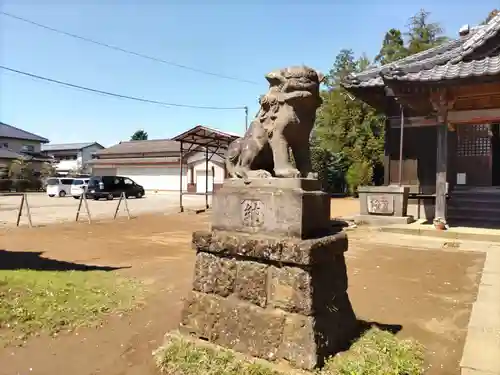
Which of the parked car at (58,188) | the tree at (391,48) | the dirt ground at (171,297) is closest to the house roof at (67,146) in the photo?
the parked car at (58,188)

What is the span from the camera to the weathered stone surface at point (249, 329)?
287cm

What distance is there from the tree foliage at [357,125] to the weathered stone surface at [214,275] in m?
22.3

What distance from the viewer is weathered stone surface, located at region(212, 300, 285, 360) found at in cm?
287

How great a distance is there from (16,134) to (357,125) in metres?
43.8

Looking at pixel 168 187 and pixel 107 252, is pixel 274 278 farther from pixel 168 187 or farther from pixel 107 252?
pixel 168 187

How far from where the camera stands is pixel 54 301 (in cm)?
428

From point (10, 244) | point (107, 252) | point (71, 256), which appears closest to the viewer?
point (71, 256)

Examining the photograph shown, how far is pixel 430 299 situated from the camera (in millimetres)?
4828

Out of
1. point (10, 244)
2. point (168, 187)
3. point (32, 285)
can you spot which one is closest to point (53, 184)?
point (168, 187)

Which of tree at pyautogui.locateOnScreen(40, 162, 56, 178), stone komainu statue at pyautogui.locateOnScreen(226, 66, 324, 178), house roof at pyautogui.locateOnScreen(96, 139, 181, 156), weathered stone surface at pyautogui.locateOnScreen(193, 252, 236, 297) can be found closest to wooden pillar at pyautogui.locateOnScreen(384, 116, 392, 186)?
stone komainu statue at pyautogui.locateOnScreen(226, 66, 324, 178)

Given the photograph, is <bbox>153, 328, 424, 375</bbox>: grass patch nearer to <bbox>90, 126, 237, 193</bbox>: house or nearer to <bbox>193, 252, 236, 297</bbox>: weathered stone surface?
<bbox>193, 252, 236, 297</bbox>: weathered stone surface

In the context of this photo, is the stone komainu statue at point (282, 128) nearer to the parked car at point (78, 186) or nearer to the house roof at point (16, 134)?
the parked car at point (78, 186)

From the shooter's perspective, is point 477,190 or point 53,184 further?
point 53,184

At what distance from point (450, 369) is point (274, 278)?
1572 millimetres
